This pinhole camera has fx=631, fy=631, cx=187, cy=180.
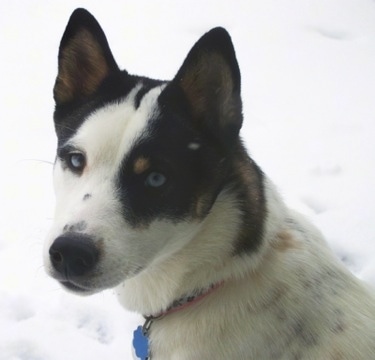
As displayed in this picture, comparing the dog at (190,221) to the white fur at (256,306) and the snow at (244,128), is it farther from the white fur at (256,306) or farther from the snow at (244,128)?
the snow at (244,128)

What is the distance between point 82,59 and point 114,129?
1.28ft

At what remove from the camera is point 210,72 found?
2.03 m

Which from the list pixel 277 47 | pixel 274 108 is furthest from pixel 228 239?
pixel 277 47

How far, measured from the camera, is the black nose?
1.79m

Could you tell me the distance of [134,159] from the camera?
1.93 metres

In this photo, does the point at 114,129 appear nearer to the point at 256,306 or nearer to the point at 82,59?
the point at 82,59

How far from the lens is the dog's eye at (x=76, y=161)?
6.53 feet

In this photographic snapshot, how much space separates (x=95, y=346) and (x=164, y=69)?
2776 millimetres

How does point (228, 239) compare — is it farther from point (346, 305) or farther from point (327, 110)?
point (327, 110)

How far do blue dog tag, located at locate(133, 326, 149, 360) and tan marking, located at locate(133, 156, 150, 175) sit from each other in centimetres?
72

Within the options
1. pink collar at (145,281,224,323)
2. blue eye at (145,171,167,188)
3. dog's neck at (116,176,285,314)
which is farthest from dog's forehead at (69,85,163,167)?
pink collar at (145,281,224,323)

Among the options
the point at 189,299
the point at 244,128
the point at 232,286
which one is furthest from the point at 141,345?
the point at 244,128

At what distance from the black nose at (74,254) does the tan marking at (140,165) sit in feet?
0.88

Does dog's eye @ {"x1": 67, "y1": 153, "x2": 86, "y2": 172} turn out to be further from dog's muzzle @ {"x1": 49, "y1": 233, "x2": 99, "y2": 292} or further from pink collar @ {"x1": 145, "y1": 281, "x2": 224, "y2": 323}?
pink collar @ {"x1": 145, "y1": 281, "x2": 224, "y2": 323}
